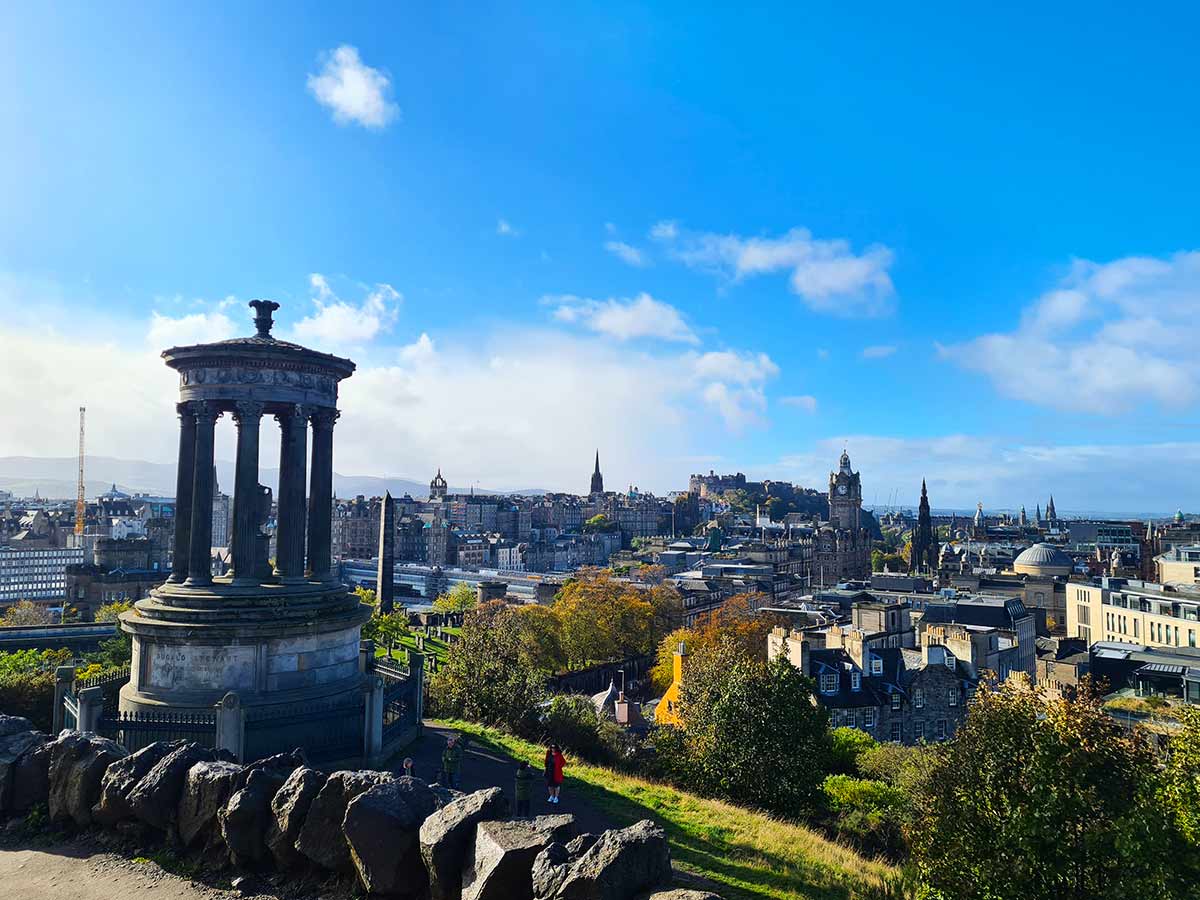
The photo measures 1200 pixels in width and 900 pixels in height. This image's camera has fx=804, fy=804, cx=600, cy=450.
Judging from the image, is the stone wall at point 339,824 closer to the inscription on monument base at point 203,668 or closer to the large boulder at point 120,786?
the large boulder at point 120,786

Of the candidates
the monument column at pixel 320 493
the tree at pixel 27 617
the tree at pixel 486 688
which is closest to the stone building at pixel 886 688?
the tree at pixel 486 688

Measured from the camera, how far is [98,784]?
10102mm

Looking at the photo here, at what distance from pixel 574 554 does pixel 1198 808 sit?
165m

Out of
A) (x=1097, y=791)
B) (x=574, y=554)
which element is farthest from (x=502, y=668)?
(x=574, y=554)

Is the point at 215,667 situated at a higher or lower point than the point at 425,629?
higher

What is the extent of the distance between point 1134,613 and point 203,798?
7854cm

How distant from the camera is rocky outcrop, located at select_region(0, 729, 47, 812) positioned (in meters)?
10.5

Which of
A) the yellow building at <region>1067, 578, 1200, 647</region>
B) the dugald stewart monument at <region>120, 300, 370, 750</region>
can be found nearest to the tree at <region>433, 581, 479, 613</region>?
the yellow building at <region>1067, 578, 1200, 647</region>

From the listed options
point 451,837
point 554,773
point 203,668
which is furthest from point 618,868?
point 203,668

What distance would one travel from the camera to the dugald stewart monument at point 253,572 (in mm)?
17016

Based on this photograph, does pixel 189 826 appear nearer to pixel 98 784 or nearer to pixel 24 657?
pixel 98 784

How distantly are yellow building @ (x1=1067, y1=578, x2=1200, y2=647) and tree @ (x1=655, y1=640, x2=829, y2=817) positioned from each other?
187 feet

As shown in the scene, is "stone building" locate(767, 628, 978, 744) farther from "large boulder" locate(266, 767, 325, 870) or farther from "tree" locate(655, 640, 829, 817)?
"large boulder" locate(266, 767, 325, 870)

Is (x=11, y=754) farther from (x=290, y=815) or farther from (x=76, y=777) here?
(x=290, y=815)
